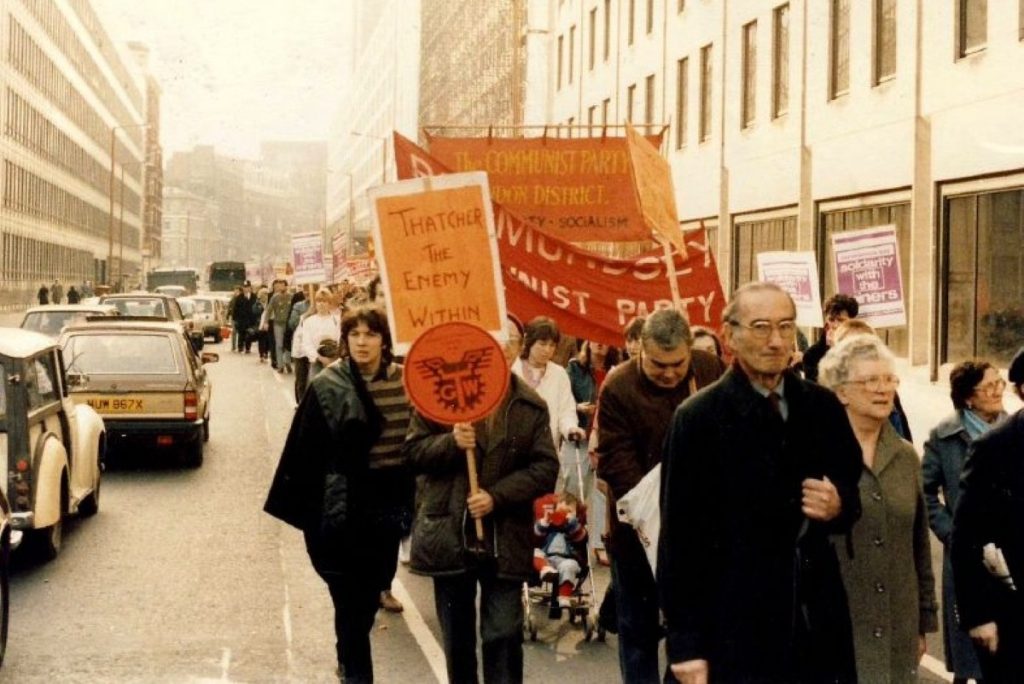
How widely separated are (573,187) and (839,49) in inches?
345

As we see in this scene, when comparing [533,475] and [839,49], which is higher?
[839,49]

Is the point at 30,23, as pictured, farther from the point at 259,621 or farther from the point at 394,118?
the point at 259,621

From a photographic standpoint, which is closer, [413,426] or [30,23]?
Answer: [413,426]

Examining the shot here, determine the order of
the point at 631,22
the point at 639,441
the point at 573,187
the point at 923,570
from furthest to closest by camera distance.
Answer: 1. the point at 631,22
2. the point at 573,187
3. the point at 639,441
4. the point at 923,570

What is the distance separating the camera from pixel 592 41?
45.1 metres

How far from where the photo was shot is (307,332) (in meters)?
18.3

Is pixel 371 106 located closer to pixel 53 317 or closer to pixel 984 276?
pixel 53 317

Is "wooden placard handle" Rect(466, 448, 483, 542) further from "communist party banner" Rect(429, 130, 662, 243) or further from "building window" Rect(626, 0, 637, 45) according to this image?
"building window" Rect(626, 0, 637, 45)

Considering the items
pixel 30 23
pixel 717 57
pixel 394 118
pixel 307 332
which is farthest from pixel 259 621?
pixel 394 118

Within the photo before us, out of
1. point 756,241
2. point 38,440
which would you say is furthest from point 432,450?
point 756,241

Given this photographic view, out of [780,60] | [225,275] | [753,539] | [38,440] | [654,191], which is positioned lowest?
[38,440]

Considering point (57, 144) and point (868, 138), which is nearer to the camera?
point (868, 138)

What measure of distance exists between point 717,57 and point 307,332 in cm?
1573

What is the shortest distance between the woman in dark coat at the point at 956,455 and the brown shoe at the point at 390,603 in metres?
3.50
